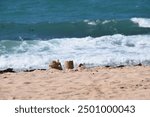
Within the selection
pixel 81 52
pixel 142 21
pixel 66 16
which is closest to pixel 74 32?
pixel 142 21

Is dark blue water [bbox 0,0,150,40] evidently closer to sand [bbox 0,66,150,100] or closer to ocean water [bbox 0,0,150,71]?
ocean water [bbox 0,0,150,71]

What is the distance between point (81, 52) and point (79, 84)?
5422 mm

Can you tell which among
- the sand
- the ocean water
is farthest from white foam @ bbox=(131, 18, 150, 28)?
the sand

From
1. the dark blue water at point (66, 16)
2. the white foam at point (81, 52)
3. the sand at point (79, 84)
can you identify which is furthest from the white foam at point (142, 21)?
the sand at point (79, 84)

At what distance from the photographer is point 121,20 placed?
19641 mm

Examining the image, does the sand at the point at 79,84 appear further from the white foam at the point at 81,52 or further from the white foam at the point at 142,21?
the white foam at the point at 142,21

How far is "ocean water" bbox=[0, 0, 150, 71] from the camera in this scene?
39.5ft

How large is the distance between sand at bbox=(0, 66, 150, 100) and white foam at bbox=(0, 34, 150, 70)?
2767 mm

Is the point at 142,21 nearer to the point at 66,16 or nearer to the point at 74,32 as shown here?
the point at 74,32

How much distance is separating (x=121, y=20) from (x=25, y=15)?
463 centimetres

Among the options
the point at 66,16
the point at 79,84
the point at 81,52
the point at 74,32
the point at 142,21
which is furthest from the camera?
the point at 66,16

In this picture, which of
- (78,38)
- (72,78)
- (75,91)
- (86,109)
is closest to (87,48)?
(78,38)

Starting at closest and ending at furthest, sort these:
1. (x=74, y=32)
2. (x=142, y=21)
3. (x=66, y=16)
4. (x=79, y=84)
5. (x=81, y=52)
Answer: (x=79, y=84)
(x=81, y=52)
(x=74, y=32)
(x=142, y=21)
(x=66, y=16)

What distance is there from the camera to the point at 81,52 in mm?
12961
